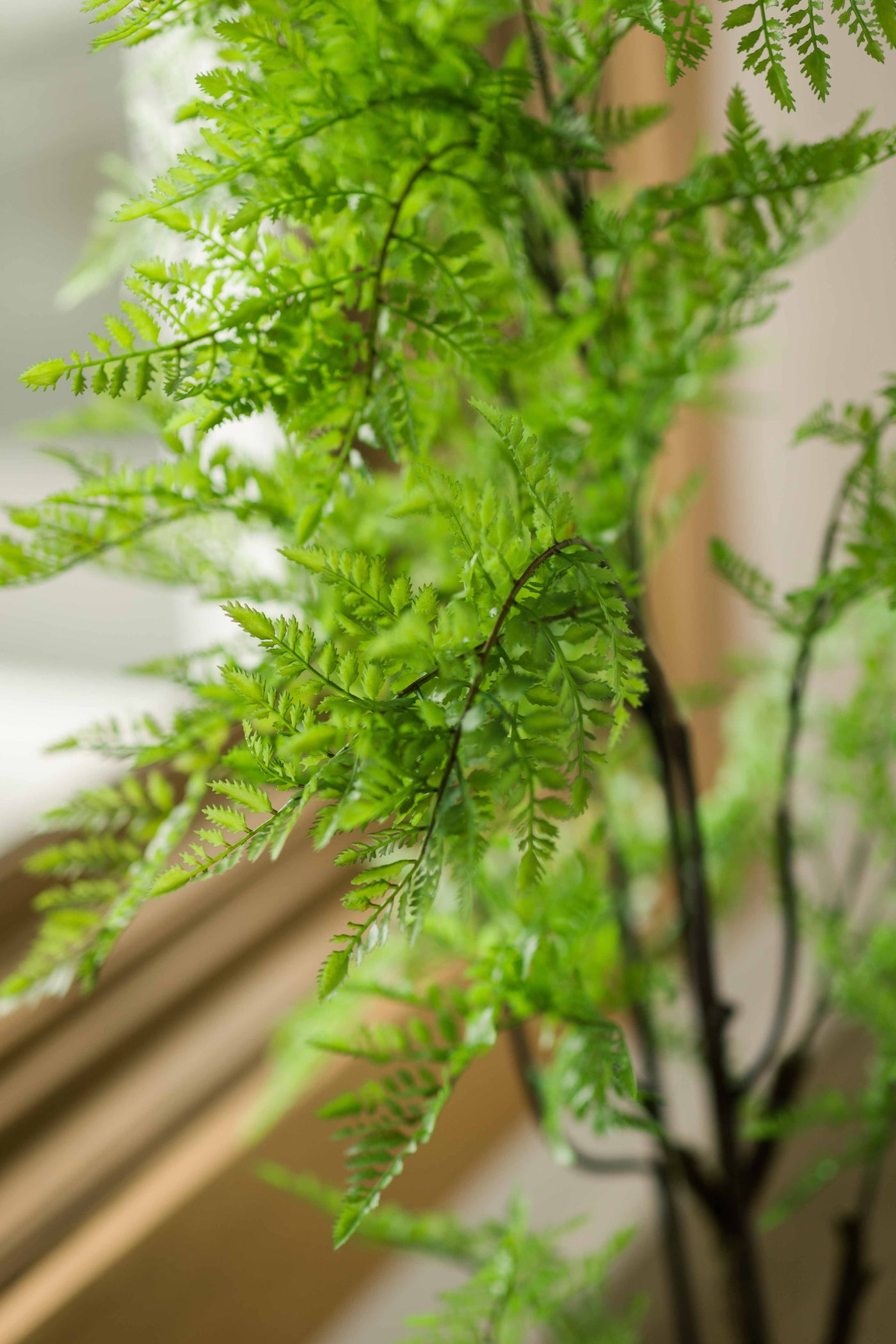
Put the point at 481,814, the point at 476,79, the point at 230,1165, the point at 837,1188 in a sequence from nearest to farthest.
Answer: the point at 481,814
the point at 476,79
the point at 230,1165
the point at 837,1188

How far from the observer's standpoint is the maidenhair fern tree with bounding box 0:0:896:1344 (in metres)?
0.28

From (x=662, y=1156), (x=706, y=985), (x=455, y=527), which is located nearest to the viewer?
(x=455, y=527)

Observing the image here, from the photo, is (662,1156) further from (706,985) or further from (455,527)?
(455,527)

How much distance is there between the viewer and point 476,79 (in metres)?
0.37

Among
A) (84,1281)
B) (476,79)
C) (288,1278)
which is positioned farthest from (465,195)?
(288,1278)

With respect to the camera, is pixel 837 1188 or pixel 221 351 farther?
pixel 837 1188

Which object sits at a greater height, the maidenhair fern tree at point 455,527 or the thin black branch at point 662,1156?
the maidenhair fern tree at point 455,527

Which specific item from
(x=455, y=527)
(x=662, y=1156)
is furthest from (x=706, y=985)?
(x=455, y=527)

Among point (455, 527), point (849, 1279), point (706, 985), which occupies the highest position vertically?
point (455, 527)

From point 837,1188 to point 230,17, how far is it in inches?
41.7

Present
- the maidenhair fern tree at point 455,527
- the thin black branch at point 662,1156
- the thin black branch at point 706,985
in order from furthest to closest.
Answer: the thin black branch at point 662,1156 → the thin black branch at point 706,985 → the maidenhair fern tree at point 455,527

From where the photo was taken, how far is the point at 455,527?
0.29 metres

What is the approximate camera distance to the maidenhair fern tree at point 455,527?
0.28 m

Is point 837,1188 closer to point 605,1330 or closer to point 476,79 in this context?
point 605,1330
